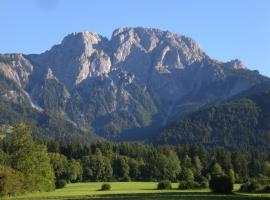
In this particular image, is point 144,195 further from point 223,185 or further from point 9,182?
point 9,182

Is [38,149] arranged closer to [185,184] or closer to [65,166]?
[185,184]

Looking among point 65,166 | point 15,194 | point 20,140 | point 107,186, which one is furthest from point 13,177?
point 65,166

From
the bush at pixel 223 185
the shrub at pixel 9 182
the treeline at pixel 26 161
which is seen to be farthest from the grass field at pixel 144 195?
the treeline at pixel 26 161

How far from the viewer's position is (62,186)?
488 ft

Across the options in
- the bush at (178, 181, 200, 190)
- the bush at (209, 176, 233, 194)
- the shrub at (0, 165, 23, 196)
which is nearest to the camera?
the bush at (209, 176, 233, 194)

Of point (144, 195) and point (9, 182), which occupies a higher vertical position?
point (9, 182)

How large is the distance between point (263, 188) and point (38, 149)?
5354 cm

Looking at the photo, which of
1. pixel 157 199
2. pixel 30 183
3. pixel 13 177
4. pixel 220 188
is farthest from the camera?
pixel 30 183

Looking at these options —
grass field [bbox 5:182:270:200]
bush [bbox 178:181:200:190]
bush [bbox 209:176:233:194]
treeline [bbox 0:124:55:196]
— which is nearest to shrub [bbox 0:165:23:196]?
grass field [bbox 5:182:270:200]

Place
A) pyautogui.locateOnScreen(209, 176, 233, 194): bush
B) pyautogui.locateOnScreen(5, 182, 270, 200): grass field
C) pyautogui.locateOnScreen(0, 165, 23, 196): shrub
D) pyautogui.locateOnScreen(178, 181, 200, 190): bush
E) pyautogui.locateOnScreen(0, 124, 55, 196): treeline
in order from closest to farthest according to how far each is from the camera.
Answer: pyautogui.locateOnScreen(5, 182, 270, 200): grass field → pyautogui.locateOnScreen(209, 176, 233, 194): bush → pyautogui.locateOnScreen(0, 165, 23, 196): shrub → pyautogui.locateOnScreen(0, 124, 55, 196): treeline → pyautogui.locateOnScreen(178, 181, 200, 190): bush

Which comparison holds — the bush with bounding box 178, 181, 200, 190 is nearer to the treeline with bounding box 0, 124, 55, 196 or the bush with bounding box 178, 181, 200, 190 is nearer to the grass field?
the grass field

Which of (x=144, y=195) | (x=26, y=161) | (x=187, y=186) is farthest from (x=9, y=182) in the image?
(x=187, y=186)

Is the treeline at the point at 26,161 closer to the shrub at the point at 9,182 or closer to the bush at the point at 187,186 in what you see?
the shrub at the point at 9,182

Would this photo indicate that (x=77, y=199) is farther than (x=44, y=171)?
No
